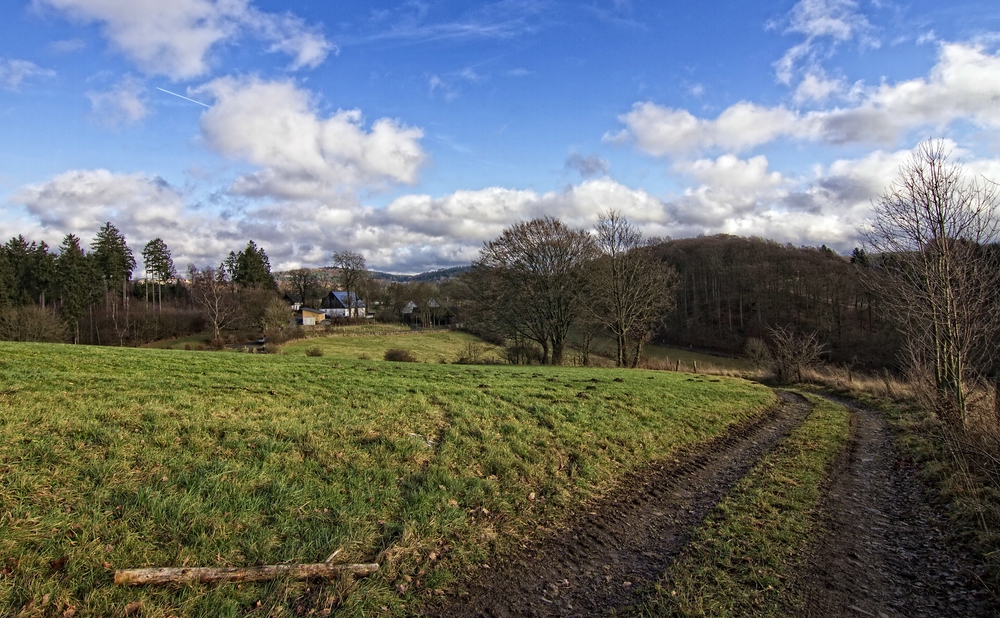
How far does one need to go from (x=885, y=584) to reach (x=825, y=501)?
102 inches

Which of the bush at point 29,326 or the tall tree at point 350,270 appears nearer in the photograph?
the bush at point 29,326

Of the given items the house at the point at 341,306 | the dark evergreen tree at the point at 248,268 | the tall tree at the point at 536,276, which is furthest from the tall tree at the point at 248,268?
the tall tree at the point at 536,276

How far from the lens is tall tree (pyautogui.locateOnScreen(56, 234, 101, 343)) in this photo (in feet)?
186

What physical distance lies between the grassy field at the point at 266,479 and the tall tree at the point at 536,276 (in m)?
22.8

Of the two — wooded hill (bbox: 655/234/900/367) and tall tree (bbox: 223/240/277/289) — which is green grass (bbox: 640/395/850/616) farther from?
tall tree (bbox: 223/240/277/289)

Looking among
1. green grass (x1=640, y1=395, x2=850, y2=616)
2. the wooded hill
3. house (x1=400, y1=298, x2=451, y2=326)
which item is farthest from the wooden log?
house (x1=400, y1=298, x2=451, y2=326)

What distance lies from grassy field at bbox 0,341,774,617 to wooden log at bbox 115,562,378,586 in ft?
0.28

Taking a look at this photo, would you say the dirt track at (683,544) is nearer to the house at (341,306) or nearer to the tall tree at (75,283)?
the tall tree at (75,283)

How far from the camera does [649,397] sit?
14422 millimetres

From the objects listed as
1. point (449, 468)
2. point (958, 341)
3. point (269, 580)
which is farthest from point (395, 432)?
point (958, 341)

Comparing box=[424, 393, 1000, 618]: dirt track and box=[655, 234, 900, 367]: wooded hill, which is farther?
box=[655, 234, 900, 367]: wooded hill

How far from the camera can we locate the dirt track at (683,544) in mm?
4672

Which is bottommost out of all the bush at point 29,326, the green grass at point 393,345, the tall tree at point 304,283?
the green grass at point 393,345

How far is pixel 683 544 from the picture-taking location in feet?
19.3
